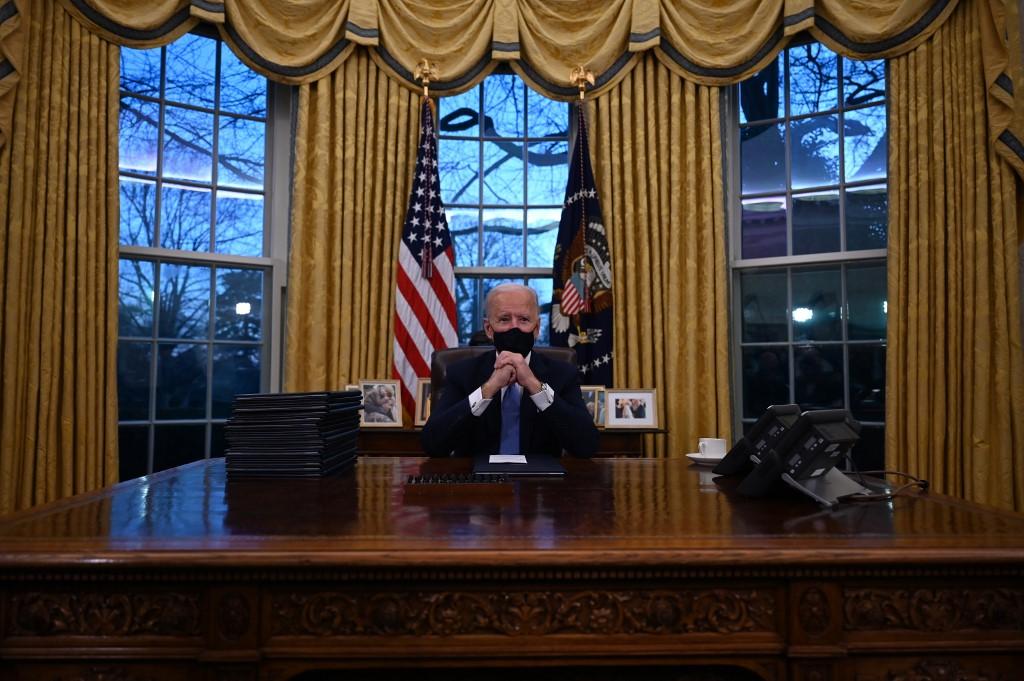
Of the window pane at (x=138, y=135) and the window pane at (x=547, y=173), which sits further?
the window pane at (x=547, y=173)

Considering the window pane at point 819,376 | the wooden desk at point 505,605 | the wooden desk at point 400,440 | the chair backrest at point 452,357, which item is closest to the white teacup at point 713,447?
the chair backrest at point 452,357

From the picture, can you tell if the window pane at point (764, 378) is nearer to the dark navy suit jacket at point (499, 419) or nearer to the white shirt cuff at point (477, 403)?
the dark navy suit jacket at point (499, 419)

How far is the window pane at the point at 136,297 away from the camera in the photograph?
3.74m

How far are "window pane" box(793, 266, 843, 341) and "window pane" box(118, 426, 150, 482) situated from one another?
3.58 metres

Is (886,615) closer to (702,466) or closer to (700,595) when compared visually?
(700,595)

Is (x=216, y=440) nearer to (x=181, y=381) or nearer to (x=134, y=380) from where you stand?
(x=181, y=381)

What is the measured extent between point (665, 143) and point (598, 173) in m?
0.40

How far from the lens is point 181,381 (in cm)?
388

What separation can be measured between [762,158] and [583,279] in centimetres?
134

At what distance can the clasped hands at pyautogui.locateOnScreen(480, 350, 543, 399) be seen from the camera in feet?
7.08

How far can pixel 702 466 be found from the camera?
1.98 m

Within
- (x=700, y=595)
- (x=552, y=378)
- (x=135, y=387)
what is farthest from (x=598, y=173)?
(x=700, y=595)

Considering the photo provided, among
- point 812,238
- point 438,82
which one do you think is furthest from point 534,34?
point 812,238

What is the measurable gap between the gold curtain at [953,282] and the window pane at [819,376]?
335mm
